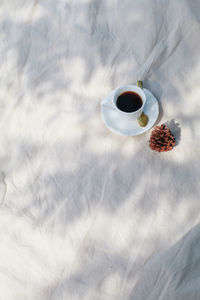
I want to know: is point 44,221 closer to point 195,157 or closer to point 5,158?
point 5,158

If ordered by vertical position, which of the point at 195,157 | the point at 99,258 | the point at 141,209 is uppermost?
the point at 195,157

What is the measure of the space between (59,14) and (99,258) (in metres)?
0.90

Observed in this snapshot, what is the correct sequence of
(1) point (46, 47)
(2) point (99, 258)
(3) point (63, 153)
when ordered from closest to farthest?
(2) point (99, 258)
(3) point (63, 153)
(1) point (46, 47)

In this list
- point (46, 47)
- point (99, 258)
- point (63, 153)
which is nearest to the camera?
point (99, 258)

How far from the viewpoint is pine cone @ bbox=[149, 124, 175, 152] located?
3.00 ft

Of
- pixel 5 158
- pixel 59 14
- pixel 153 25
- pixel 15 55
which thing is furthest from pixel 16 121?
pixel 153 25

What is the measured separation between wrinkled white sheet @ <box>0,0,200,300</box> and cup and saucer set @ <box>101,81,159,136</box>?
0.05m

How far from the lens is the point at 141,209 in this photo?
904mm

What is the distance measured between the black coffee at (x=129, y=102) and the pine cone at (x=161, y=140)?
0.10 m

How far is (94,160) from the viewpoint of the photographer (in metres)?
0.97

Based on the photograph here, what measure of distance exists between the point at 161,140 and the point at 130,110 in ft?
0.44

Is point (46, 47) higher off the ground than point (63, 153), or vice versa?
point (46, 47)

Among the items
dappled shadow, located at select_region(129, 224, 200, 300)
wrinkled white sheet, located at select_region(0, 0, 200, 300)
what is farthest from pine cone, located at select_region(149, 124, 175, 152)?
dappled shadow, located at select_region(129, 224, 200, 300)

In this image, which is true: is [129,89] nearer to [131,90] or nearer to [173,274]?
[131,90]
